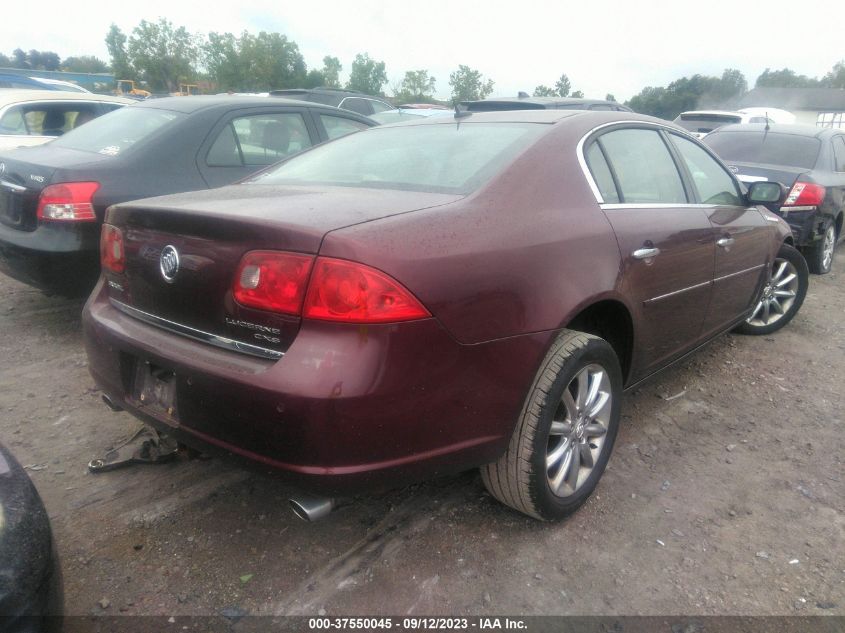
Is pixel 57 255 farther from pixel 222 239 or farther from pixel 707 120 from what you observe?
pixel 707 120

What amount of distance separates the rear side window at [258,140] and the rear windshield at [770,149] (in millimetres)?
4239

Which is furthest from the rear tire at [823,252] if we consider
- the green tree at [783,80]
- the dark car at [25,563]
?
the green tree at [783,80]

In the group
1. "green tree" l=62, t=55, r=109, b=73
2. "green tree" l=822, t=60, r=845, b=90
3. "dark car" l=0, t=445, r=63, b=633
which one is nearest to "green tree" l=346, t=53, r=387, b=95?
"green tree" l=62, t=55, r=109, b=73

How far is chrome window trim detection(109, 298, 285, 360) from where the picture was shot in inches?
71.7

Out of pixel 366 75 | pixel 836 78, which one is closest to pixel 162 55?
pixel 366 75

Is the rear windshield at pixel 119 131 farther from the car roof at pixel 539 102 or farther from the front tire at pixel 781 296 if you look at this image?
the front tire at pixel 781 296

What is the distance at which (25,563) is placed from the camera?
4.56ft

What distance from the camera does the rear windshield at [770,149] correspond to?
6309 mm

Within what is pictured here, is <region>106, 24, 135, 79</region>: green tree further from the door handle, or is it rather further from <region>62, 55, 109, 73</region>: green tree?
the door handle

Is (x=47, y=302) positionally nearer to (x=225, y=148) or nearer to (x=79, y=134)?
(x=79, y=134)

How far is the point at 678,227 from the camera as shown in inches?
114

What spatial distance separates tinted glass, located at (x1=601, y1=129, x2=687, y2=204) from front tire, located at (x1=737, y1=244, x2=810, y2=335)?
1.89 metres

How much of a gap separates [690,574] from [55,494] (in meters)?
2.42

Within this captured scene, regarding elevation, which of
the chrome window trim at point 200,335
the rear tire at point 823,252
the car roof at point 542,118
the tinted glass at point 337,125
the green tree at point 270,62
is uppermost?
the green tree at point 270,62
